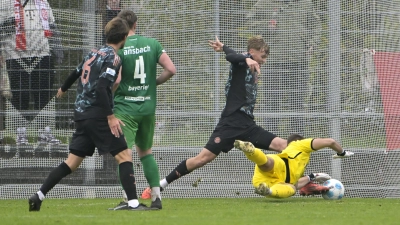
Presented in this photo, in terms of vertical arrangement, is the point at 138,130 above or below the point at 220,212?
above

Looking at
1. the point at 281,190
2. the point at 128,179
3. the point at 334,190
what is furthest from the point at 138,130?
the point at 334,190

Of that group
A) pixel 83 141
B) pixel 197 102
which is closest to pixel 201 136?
pixel 197 102

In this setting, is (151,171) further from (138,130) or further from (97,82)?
(97,82)

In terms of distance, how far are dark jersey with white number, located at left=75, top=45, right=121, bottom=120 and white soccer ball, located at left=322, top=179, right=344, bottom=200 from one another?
322 cm

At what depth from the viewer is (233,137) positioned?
9.71 meters

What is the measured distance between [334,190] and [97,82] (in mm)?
3501

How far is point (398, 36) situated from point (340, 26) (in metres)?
0.74

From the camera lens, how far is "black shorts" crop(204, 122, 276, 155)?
9711mm

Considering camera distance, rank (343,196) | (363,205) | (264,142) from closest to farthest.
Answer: (363,205)
(264,142)
(343,196)

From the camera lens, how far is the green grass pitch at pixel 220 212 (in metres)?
6.92

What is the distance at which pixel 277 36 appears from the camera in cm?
1088

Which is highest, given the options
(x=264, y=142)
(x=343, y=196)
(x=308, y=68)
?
(x=308, y=68)

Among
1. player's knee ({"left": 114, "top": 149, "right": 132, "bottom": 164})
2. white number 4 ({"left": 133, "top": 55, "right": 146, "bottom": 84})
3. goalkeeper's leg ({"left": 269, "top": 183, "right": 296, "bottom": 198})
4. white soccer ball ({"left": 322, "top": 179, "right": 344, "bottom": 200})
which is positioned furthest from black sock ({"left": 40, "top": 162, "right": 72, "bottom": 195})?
white soccer ball ({"left": 322, "top": 179, "right": 344, "bottom": 200})

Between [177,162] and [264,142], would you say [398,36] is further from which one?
[177,162]
